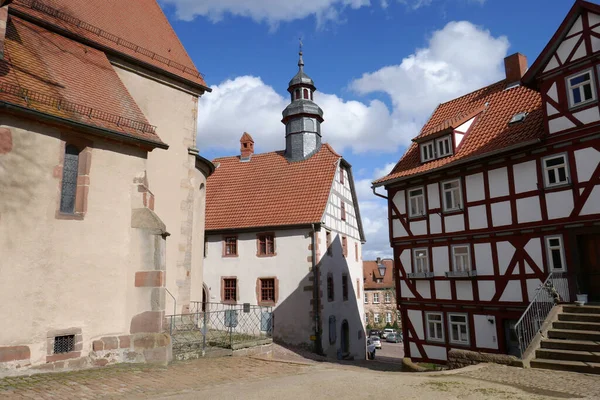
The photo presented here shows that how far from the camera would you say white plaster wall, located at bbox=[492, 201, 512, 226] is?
47.2 ft

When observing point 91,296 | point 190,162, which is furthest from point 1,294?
point 190,162

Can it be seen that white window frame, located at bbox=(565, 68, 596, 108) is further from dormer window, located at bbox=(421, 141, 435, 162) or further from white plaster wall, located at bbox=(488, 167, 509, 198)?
dormer window, located at bbox=(421, 141, 435, 162)

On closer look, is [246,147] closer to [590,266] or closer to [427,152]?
[427,152]

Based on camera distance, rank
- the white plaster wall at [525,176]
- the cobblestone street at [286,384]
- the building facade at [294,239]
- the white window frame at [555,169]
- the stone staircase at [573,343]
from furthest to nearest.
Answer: the building facade at [294,239], the white plaster wall at [525,176], the white window frame at [555,169], the stone staircase at [573,343], the cobblestone street at [286,384]

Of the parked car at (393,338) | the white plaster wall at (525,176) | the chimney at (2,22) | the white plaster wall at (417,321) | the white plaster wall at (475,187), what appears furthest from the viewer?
the parked car at (393,338)

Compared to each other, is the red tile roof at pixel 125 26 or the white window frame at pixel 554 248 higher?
the red tile roof at pixel 125 26

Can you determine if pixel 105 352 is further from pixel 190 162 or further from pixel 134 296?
pixel 190 162

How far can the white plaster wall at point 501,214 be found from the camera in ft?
47.2

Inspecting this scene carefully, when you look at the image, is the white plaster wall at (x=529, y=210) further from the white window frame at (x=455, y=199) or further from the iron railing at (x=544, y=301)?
the white window frame at (x=455, y=199)

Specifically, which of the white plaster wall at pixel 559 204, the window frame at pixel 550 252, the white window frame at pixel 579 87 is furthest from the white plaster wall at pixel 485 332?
the white window frame at pixel 579 87

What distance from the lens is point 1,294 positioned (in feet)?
27.3

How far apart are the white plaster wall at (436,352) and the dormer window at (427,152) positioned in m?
7.02

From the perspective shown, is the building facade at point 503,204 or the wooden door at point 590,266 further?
the building facade at point 503,204

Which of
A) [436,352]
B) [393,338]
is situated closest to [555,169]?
[436,352]
